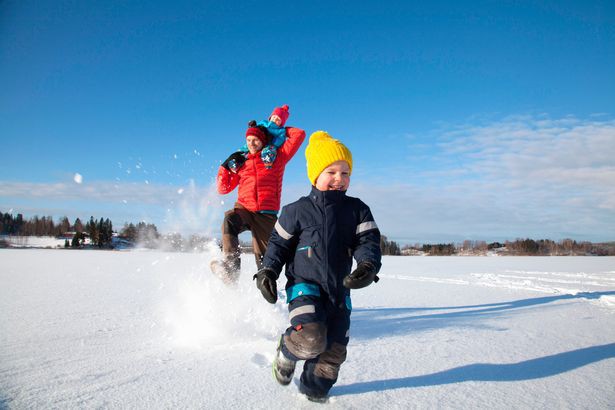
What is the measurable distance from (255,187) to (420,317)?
251 cm

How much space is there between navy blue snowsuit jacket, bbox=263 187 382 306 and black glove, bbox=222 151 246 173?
2107 mm

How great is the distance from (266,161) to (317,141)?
5.68 ft

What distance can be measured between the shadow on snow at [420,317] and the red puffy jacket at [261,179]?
170 centimetres

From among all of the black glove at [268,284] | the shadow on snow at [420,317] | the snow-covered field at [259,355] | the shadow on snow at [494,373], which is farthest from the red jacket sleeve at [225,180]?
the shadow on snow at [494,373]

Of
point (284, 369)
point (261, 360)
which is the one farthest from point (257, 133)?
point (284, 369)

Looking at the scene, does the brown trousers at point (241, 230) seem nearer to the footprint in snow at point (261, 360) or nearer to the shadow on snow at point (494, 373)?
the footprint in snow at point (261, 360)

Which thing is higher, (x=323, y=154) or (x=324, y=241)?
(x=323, y=154)

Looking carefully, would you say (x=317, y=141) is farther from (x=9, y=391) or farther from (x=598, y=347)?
(x=598, y=347)

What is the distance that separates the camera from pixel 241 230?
4.11 meters

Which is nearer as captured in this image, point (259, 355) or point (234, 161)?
point (259, 355)

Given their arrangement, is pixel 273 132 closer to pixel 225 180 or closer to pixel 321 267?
pixel 225 180

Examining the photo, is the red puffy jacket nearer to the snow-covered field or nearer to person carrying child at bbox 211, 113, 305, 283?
person carrying child at bbox 211, 113, 305, 283

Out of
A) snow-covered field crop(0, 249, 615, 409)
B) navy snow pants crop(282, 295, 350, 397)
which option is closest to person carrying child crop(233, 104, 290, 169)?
snow-covered field crop(0, 249, 615, 409)

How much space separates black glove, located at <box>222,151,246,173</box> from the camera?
14.1ft
